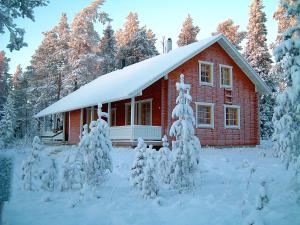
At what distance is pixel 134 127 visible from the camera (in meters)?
19.8

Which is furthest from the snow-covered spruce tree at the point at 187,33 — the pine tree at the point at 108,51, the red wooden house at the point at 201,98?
the red wooden house at the point at 201,98

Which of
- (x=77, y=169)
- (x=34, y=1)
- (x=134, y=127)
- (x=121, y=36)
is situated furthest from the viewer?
(x=121, y=36)

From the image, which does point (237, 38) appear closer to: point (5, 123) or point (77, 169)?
point (5, 123)

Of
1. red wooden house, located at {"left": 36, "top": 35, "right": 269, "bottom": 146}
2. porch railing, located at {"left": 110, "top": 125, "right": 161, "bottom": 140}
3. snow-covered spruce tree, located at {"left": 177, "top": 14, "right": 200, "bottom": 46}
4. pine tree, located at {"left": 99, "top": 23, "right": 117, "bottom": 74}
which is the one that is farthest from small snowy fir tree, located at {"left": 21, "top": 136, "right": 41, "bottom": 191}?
snow-covered spruce tree, located at {"left": 177, "top": 14, "right": 200, "bottom": 46}

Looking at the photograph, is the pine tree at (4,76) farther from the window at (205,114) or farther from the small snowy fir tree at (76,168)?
the small snowy fir tree at (76,168)

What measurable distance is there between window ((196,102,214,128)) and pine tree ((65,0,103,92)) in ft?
72.6

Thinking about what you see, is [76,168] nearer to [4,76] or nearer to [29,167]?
[29,167]

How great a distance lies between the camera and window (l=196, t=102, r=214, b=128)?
2229cm

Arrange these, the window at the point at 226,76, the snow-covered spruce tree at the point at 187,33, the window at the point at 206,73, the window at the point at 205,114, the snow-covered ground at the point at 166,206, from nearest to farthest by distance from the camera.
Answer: the snow-covered ground at the point at 166,206 → the window at the point at 205,114 → the window at the point at 206,73 → the window at the point at 226,76 → the snow-covered spruce tree at the point at 187,33

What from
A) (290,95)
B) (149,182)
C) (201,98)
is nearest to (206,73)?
(201,98)

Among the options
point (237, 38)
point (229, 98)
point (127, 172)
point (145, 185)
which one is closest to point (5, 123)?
point (229, 98)

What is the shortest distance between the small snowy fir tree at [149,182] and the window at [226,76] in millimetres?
15661

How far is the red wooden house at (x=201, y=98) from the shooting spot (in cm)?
2072

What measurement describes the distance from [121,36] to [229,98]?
34.8 m
